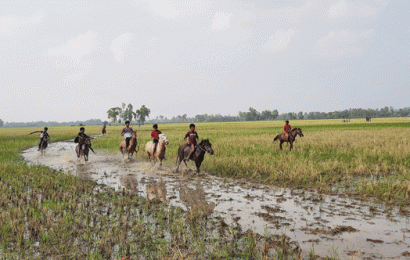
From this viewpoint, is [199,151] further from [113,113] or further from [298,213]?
[113,113]

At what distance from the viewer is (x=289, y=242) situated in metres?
4.54

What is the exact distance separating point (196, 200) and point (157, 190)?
6.12 ft

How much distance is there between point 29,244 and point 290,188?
24.7 feet

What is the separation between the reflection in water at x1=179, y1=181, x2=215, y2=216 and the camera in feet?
20.7

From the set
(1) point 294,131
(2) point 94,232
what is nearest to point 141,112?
(1) point 294,131

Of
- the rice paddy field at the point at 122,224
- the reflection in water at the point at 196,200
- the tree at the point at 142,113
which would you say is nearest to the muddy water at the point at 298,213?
the reflection in water at the point at 196,200

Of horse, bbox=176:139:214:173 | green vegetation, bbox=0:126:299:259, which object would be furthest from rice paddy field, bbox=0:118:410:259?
horse, bbox=176:139:214:173

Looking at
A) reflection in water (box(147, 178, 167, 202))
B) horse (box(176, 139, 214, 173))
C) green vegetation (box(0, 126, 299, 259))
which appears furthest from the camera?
horse (box(176, 139, 214, 173))

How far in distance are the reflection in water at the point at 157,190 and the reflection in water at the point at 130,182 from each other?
51 centimetres

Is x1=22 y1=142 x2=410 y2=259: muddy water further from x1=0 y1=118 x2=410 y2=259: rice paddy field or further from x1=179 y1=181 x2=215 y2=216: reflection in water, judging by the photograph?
x1=0 y1=118 x2=410 y2=259: rice paddy field

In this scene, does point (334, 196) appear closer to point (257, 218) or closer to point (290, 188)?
point (290, 188)

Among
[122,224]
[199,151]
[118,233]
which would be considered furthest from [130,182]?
[118,233]

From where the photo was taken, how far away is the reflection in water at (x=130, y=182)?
29.1 feet

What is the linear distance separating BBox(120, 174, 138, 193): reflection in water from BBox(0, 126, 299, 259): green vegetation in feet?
5.01
